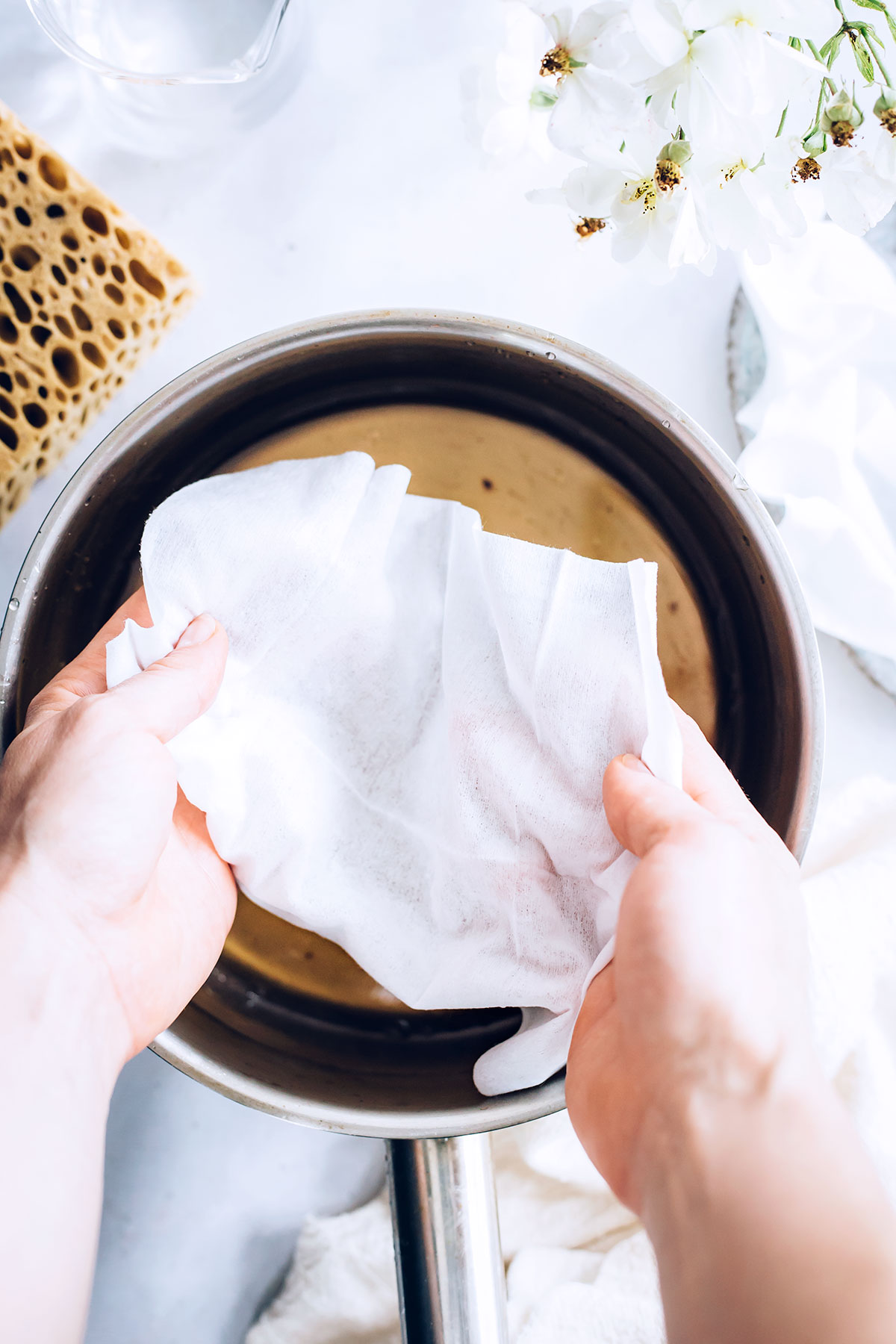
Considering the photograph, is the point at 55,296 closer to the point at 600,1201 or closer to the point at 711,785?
the point at 711,785

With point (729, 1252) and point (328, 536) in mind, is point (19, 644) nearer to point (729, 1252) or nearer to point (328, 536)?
Answer: point (328, 536)

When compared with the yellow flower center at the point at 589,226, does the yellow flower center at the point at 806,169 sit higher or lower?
lower

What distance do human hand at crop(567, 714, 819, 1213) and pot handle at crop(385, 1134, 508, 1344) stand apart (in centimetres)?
6

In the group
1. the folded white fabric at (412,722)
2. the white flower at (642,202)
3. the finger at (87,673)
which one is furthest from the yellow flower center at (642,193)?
the finger at (87,673)

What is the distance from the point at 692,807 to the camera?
0.30 metres

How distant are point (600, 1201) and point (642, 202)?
17.3 inches

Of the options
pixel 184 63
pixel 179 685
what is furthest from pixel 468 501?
pixel 184 63

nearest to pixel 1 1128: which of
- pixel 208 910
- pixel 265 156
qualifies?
pixel 208 910

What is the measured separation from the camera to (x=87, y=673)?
34cm

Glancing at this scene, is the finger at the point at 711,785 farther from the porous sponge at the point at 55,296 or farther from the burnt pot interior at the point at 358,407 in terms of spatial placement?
the porous sponge at the point at 55,296

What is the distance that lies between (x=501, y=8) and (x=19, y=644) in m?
0.38

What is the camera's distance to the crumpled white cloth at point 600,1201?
432 millimetres

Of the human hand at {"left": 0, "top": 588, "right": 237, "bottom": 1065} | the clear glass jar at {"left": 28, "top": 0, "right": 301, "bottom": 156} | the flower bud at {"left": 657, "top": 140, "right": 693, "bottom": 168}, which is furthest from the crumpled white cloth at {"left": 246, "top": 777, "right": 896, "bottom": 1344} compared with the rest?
the clear glass jar at {"left": 28, "top": 0, "right": 301, "bottom": 156}

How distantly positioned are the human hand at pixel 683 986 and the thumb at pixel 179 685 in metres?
0.14
